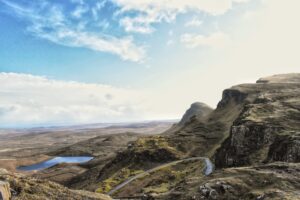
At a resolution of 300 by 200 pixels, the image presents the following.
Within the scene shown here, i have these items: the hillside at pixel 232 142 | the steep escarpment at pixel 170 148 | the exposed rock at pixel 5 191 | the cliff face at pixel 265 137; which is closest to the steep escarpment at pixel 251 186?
the hillside at pixel 232 142

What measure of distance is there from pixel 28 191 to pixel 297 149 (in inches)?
2256

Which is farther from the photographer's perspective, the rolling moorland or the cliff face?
the cliff face

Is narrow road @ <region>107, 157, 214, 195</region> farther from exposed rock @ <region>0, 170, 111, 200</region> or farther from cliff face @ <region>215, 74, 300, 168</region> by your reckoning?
exposed rock @ <region>0, 170, 111, 200</region>

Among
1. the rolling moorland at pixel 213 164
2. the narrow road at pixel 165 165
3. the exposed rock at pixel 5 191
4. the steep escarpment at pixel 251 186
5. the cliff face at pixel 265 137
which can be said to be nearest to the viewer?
the exposed rock at pixel 5 191

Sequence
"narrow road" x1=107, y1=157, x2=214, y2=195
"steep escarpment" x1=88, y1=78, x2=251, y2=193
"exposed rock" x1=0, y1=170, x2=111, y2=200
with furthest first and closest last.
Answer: "steep escarpment" x1=88, y1=78, x2=251, y2=193 < "narrow road" x1=107, y1=157, x2=214, y2=195 < "exposed rock" x1=0, y1=170, x2=111, y2=200

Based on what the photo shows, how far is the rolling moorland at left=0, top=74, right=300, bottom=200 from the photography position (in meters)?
30.4

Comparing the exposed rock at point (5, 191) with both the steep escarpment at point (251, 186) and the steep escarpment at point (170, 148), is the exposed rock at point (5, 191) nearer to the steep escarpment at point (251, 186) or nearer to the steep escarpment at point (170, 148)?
the steep escarpment at point (251, 186)

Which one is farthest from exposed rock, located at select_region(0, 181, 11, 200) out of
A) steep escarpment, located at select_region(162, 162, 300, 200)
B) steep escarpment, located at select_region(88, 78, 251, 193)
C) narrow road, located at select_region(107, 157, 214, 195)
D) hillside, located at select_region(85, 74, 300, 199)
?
steep escarpment, located at select_region(88, 78, 251, 193)

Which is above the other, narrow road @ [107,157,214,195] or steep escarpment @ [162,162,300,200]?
steep escarpment @ [162,162,300,200]

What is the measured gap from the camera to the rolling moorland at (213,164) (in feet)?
99.8

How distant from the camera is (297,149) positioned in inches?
2633

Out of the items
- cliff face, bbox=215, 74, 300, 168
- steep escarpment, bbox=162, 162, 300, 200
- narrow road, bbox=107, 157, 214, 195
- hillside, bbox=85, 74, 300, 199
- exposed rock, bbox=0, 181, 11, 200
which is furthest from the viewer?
narrow road, bbox=107, 157, 214, 195

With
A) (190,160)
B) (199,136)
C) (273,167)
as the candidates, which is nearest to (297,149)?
(273,167)

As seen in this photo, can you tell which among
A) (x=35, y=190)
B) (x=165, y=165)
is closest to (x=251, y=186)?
(x=35, y=190)
